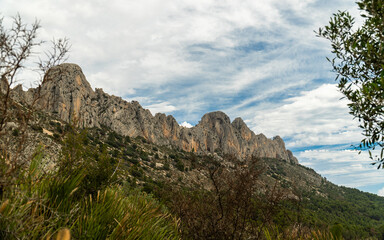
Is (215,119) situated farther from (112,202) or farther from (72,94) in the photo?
(112,202)

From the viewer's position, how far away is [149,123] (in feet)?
350

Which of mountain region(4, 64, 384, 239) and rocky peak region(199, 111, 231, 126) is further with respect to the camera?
rocky peak region(199, 111, 231, 126)

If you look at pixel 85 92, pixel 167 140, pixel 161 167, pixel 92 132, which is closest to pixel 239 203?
pixel 161 167

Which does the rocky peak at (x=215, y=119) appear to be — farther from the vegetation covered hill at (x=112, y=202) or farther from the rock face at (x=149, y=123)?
the vegetation covered hill at (x=112, y=202)

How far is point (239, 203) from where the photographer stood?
6.70 m

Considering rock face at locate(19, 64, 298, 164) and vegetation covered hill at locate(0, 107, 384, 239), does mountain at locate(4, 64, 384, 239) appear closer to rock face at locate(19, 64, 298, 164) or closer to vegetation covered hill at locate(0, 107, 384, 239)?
vegetation covered hill at locate(0, 107, 384, 239)

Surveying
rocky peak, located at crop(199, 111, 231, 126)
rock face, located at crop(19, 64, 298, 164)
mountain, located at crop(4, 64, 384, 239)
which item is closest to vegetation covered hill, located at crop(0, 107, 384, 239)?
→ mountain, located at crop(4, 64, 384, 239)

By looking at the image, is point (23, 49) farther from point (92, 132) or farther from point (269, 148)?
point (269, 148)

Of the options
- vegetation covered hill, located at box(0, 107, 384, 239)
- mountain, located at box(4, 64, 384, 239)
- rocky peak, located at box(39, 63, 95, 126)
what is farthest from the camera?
rocky peak, located at box(39, 63, 95, 126)

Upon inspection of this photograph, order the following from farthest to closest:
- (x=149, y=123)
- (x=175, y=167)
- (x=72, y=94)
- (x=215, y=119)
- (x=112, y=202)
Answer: (x=215, y=119) < (x=149, y=123) < (x=72, y=94) < (x=175, y=167) < (x=112, y=202)

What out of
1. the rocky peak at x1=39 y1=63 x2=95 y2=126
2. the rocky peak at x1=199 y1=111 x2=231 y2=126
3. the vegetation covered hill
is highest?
the rocky peak at x1=199 y1=111 x2=231 y2=126

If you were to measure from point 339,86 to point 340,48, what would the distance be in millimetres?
976

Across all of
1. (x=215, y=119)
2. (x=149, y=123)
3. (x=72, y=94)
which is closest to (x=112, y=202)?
(x=72, y=94)

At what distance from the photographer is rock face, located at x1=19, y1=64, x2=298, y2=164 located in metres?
78.6
